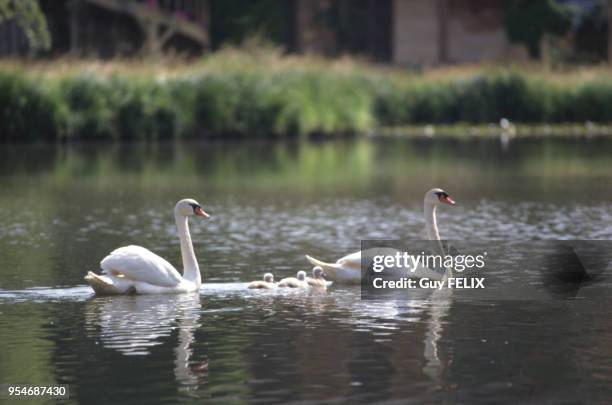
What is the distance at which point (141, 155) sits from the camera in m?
35.8

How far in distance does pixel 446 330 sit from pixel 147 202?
12.6 metres

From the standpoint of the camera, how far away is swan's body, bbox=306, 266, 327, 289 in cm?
1506

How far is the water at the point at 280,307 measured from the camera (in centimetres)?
1052

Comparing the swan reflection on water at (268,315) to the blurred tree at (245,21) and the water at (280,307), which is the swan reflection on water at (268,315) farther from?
the blurred tree at (245,21)

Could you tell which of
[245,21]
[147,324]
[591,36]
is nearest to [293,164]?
[147,324]

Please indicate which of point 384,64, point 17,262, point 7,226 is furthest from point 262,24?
point 17,262

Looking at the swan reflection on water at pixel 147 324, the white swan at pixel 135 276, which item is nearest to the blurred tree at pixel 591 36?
the white swan at pixel 135 276

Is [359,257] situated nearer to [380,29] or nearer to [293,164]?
[293,164]

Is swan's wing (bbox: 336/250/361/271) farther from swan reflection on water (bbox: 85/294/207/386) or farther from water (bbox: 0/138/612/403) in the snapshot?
swan reflection on water (bbox: 85/294/207/386)

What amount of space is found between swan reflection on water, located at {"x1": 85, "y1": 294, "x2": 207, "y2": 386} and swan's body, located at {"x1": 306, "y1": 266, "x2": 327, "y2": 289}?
3.67 ft

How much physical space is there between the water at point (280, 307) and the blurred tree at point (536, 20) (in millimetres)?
28660

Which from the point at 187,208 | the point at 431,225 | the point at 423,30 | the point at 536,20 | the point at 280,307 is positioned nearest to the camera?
the point at 280,307

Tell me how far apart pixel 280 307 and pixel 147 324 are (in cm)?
141

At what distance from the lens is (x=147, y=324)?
12.9m
